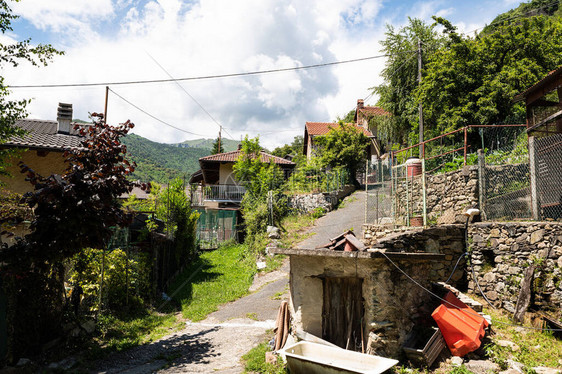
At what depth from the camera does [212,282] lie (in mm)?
12859

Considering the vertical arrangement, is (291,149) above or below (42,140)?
above

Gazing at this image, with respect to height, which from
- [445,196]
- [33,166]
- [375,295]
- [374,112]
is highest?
[374,112]

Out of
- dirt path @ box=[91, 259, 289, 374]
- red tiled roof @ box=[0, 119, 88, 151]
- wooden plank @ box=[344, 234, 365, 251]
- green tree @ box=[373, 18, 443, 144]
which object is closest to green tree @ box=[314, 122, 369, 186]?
green tree @ box=[373, 18, 443, 144]

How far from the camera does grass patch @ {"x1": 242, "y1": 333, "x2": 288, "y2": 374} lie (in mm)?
5829

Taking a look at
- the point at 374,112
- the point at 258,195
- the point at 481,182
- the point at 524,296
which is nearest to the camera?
the point at 524,296

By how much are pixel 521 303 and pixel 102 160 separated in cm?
890

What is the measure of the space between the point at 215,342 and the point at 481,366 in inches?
197

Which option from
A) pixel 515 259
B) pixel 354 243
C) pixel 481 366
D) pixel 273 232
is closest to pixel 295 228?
pixel 273 232

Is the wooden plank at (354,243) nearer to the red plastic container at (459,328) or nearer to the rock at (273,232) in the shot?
the red plastic container at (459,328)

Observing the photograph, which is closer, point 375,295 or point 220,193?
point 375,295

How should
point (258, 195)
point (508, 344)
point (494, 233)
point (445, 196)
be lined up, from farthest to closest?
point (258, 195), point (445, 196), point (494, 233), point (508, 344)

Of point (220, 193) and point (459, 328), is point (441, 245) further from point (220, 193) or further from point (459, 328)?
point (220, 193)

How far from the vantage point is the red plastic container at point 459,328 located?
233 inches

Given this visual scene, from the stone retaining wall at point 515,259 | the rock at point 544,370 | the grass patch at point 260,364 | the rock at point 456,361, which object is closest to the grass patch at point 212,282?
the grass patch at point 260,364
